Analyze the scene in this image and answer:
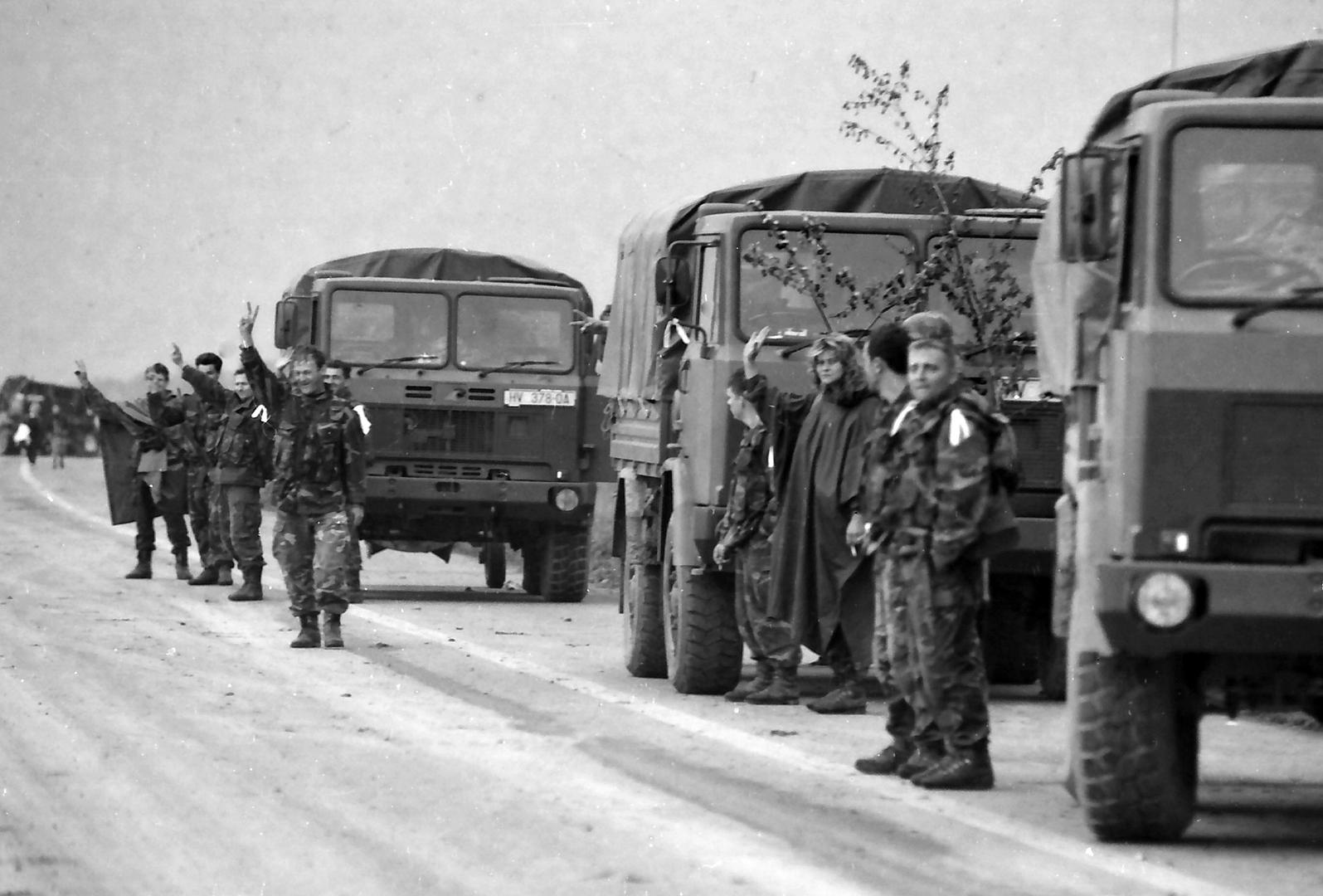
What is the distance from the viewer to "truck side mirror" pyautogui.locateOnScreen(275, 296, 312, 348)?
1997 centimetres

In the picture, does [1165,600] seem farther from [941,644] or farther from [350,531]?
[350,531]

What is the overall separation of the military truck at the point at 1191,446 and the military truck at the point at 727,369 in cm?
436

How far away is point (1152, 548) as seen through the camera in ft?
24.2

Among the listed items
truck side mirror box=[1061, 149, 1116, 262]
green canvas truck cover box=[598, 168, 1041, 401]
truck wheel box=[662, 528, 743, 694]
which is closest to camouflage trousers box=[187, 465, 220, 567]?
green canvas truck cover box=[598, 168, 1041, 401]

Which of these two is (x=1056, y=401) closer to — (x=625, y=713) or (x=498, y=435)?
(x=625, y=713)

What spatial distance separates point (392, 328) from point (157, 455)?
2381 millimetres

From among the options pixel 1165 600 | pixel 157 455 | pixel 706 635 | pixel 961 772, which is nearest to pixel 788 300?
pixel 706 635

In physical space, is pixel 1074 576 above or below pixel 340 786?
above

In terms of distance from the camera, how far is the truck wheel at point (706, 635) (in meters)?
12.6

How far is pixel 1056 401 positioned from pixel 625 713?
9.41 ft

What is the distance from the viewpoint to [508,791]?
8867mm

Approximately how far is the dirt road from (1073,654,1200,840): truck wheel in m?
Result: 0.14

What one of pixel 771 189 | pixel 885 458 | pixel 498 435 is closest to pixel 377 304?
pixel 498 435

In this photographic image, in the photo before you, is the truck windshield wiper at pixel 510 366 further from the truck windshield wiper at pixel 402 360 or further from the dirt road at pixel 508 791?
the dirt road at pixel 508 791
